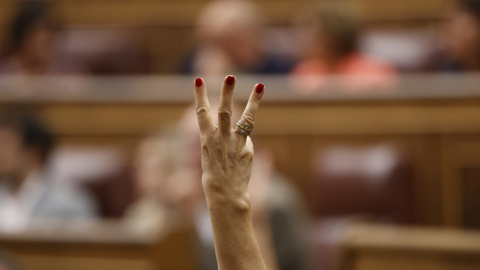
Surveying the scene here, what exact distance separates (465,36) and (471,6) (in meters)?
0.06

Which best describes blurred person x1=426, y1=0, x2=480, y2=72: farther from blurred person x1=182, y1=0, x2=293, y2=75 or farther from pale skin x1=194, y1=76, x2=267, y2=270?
pale skin x1=194, y1=76, x2=267, y2=270

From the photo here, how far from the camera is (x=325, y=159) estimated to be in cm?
121

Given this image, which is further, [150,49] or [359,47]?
[150,49]

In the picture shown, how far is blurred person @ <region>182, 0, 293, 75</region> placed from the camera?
1.45 m

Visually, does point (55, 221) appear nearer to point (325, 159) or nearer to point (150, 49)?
point (325, 159)

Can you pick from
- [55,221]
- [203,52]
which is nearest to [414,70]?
[203,52]

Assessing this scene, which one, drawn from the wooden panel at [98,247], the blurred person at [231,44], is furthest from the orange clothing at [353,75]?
the wooden panel at [98,247]

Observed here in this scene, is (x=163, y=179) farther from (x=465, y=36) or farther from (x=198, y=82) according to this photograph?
(x=198, y=82)

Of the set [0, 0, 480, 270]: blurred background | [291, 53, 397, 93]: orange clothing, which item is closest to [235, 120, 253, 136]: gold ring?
[0, 0, 480, 270]: blurred background

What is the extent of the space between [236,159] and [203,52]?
110 cm

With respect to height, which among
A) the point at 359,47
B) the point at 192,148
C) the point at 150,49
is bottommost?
the point at 192,148

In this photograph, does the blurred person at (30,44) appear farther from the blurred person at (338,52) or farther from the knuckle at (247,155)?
the knuckle at (247,155)

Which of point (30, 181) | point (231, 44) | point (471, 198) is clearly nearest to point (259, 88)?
point (471, 198)

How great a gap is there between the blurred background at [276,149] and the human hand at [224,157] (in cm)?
50
